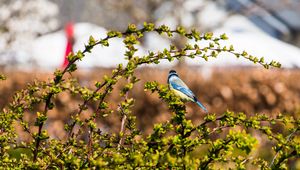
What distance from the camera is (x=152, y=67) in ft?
51.9

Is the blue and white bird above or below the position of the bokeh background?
below

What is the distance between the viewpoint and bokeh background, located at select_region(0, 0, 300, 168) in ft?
45.1

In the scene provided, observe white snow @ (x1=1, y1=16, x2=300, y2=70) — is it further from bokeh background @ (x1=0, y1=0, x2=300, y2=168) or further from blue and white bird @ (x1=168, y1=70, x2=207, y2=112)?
blue and white bird @ (x1=168, y1=70, x2=207, y2=112)

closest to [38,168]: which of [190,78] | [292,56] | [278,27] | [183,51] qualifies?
[183,51]

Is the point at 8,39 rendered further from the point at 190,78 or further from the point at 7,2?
the point at 190,78

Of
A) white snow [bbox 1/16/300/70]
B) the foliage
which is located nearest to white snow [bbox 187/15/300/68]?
white snow [bbox 1/16/300/70]

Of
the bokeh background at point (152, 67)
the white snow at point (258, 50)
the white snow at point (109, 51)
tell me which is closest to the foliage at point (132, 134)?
the bokeh background at point (152, 67)

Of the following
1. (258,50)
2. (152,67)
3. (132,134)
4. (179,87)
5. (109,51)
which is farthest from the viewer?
(258,50)

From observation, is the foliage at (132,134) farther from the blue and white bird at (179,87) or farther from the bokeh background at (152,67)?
the bokeh background at (152,67)

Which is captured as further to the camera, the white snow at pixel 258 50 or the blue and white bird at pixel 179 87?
the white snow at pixel 258 50

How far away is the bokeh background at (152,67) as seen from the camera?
13750 millimetres

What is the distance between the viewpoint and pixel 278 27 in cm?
3297

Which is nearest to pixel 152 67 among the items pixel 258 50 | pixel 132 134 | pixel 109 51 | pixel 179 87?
pixel 109 51

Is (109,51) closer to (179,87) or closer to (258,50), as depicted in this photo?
(258,50)
